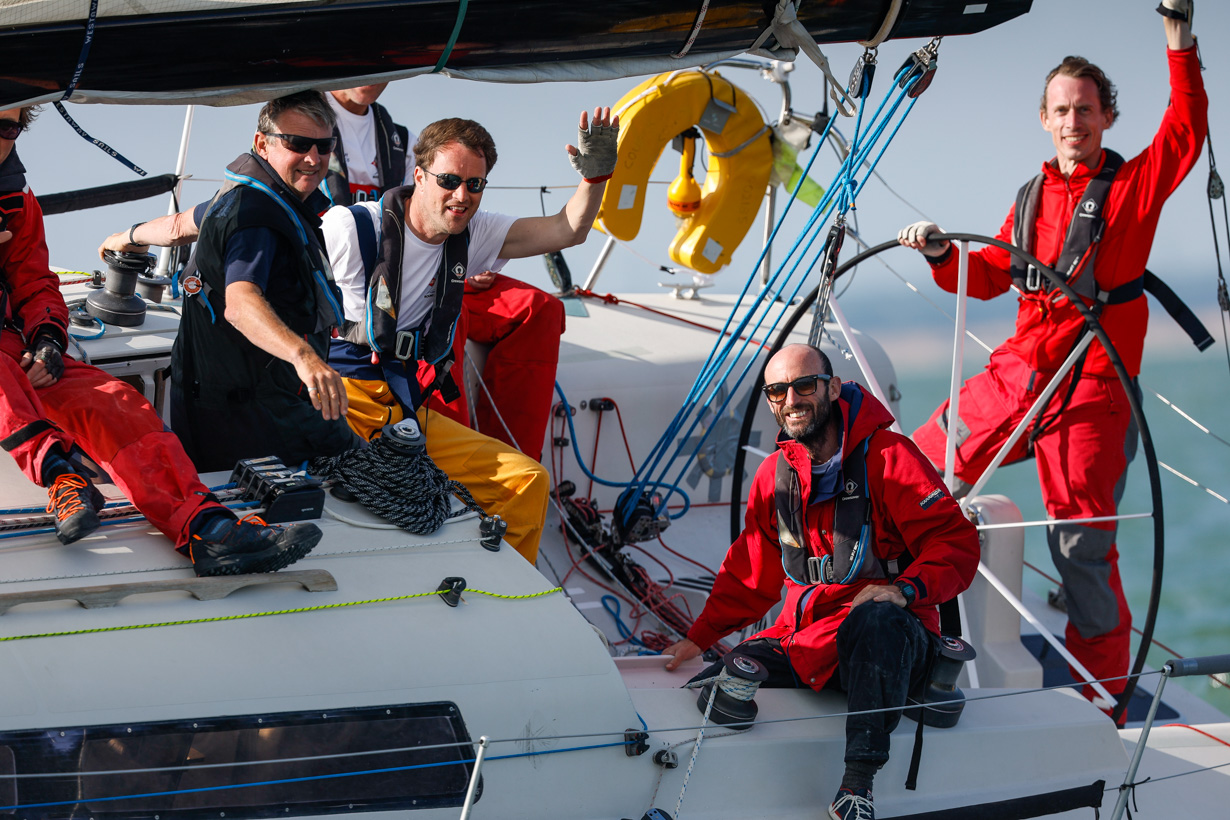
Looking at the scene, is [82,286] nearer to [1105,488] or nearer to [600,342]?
[600,342]

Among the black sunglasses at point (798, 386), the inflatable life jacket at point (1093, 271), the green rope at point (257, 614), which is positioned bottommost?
the green rope at point (257, 614)

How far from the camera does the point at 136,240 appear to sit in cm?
305

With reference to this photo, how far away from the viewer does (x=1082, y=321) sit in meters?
3.51

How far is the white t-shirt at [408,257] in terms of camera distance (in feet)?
9.87

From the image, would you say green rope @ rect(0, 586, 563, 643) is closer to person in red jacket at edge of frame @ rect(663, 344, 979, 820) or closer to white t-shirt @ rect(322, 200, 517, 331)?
person in red jacket at edge of frame @ rect(663, 344, 979, 820)

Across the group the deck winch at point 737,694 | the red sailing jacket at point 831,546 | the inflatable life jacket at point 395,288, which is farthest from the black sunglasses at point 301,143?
the deck winch at point 737,694

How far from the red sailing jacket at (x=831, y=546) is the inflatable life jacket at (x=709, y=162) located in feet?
8.28

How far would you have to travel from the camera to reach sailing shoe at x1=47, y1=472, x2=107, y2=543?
221 cm

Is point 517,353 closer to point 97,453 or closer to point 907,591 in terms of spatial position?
point 97,453

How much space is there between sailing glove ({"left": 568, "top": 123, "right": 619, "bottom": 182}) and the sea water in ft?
27.8

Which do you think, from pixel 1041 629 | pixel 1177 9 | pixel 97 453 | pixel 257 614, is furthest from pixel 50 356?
pixel 1177 9

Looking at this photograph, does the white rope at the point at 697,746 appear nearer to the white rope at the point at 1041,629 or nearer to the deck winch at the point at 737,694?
the deck winch at the point at 737,694

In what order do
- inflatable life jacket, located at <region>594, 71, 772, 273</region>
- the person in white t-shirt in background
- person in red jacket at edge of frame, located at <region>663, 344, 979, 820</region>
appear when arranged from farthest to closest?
inflatable life jacket, located at <region>594, 71, 772, 273</region> → the person in white t-shirt in background → person in red jacket at edge of frame, located at <region>663, 344, 979, 820</region>

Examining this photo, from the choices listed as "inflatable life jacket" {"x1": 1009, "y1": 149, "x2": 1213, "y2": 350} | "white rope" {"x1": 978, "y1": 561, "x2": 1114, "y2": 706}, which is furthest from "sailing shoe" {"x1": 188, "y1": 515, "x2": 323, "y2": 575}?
"inflatable life jacket" {"x1": 1009, "y1": 149, "x2": 1213, "y2": 350}
